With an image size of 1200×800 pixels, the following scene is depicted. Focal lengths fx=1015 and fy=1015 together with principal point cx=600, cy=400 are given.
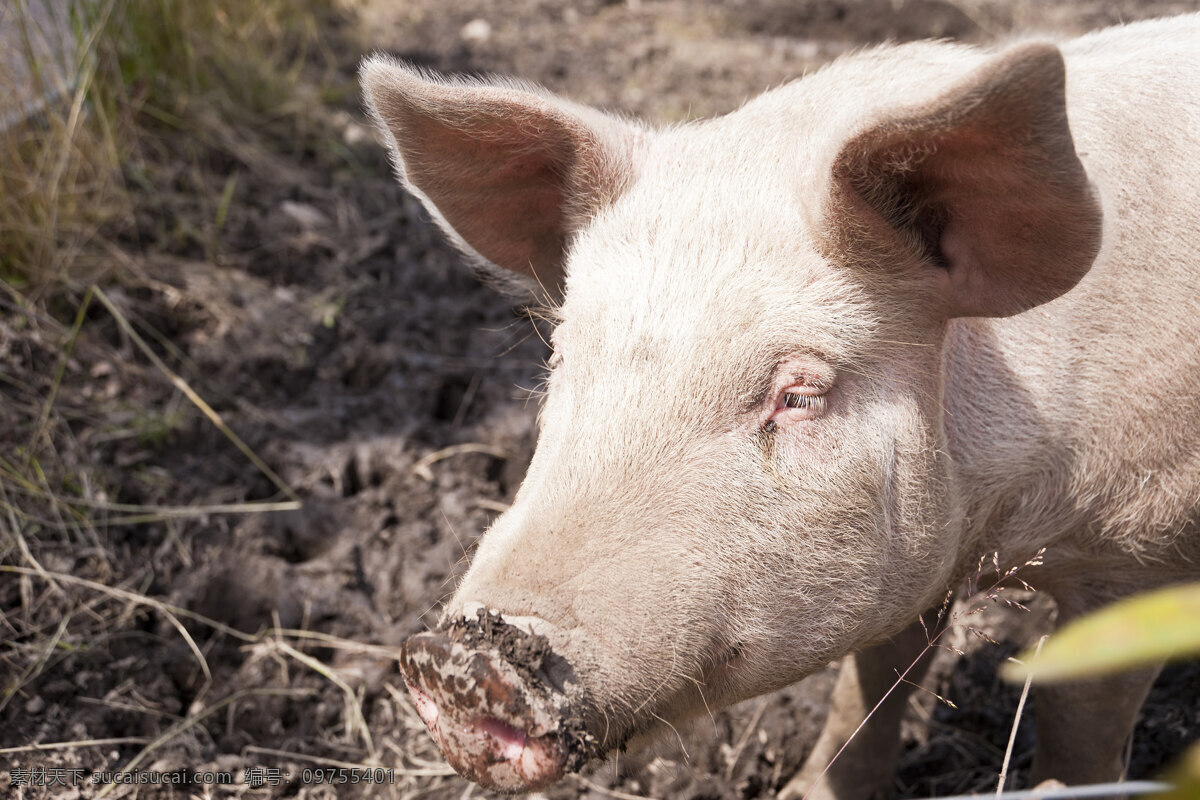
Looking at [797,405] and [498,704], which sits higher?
[797,405]

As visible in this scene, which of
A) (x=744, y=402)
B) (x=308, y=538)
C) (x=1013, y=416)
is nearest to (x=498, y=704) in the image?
(x=744, y=402)

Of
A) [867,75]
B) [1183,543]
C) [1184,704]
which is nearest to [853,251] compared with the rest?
[867,75]

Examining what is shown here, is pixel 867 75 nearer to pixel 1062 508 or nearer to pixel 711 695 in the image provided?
pixel 1062 508

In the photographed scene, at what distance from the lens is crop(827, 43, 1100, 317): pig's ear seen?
177 cm

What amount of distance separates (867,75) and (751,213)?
0.63m

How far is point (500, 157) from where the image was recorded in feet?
8.48

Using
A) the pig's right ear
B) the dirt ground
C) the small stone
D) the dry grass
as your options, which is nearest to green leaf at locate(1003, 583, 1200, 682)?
the dirt ground

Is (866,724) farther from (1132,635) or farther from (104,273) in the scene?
(104,273)

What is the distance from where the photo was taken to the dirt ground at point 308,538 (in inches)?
118

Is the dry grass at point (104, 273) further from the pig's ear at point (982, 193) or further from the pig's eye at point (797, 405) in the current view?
the pig's ear at point (982, 193)

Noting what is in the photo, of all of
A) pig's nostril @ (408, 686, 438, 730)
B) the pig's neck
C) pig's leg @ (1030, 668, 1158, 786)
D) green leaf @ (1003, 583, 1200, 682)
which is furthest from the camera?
pig's leg @ (1030, 668, 1158, 786)

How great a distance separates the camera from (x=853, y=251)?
2113 mm

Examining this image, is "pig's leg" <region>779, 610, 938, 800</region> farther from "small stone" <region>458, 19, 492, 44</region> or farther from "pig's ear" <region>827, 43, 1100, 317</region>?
"small stone" <region>458, 19, 492, 44</region>

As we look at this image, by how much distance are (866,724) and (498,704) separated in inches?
67.4
